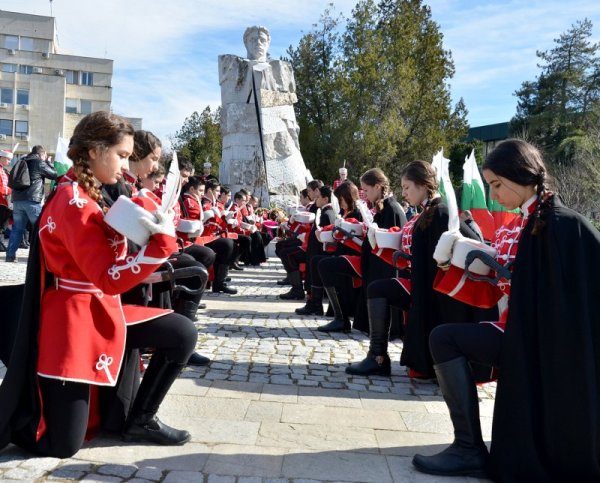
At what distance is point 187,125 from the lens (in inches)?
1587

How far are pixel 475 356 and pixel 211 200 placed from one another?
805 cm

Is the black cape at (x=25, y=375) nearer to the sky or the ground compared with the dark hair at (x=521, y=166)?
nearer to the ground

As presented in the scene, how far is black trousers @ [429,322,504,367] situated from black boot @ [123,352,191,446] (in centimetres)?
137

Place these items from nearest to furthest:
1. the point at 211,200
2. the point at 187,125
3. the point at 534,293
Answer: the point at 534,293 → the point at 211,200 → the point at 187,125

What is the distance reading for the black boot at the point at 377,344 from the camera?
5289 millimetres

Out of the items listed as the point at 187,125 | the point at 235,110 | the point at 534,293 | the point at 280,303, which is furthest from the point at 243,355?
the point at 187,125

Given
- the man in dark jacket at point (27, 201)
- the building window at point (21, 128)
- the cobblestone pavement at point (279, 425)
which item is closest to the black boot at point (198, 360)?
the cobblestone pavement at point (279, 425)

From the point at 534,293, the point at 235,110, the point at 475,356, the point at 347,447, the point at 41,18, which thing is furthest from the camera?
the point at 41,18

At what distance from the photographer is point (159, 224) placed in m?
2.74

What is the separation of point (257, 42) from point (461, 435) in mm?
21028

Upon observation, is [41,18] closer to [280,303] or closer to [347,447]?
[280,303]

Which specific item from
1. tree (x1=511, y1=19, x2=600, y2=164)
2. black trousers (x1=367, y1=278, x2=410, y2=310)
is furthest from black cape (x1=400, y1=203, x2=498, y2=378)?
tree (x1=511, y1=19, x2=600, y2=164)

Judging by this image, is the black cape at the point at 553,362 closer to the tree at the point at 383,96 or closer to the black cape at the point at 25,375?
the black cape at the point at 25,375

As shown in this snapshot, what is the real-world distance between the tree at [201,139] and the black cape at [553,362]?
33.6m
